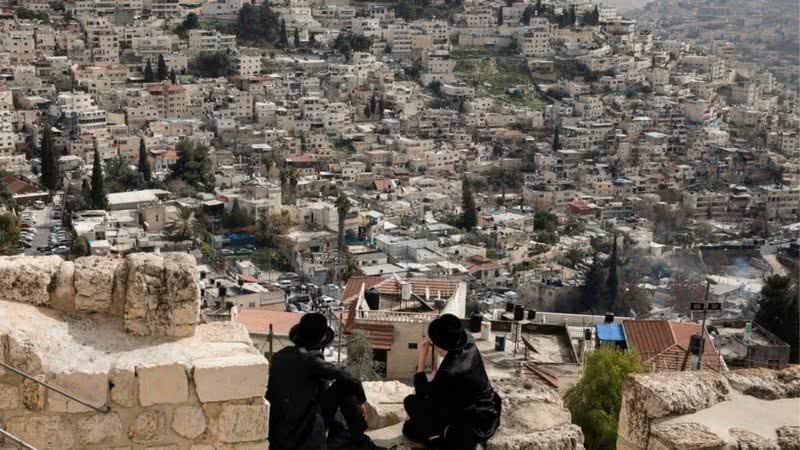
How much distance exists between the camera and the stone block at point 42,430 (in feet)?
7.80

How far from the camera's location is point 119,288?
252 cm

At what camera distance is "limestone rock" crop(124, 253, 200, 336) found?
8.25 ft

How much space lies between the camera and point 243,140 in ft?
135

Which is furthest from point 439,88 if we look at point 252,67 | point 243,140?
point 243,140

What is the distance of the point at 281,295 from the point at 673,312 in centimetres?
1013

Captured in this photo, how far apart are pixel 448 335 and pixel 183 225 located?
28123 millimetres

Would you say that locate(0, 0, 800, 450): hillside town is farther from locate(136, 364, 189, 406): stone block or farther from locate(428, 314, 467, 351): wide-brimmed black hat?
Result: locate(428, 314, 467, 351): wide-brimmed black hat

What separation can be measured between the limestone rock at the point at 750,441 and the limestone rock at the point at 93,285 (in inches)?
68.1

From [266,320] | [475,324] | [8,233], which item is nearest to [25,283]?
[475,324]

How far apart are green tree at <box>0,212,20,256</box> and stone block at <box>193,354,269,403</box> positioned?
72.8 ft

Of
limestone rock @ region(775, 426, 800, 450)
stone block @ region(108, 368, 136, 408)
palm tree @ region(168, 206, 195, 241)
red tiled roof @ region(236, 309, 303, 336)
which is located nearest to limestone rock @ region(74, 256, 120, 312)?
stone block @ region(108, 368, 136, 408)

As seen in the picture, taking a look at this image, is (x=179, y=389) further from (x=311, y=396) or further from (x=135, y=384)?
(x=311, y=396)

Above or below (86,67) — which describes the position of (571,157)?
below

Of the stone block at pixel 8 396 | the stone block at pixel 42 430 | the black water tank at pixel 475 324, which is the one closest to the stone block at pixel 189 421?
the stone block at pixel 42 430
